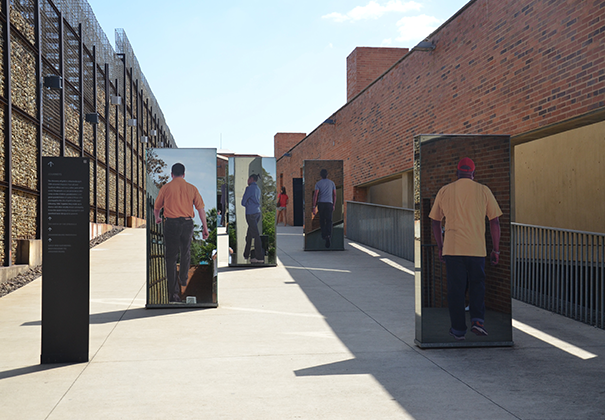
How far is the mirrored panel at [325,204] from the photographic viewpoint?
16.5 metres

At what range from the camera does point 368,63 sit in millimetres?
25578

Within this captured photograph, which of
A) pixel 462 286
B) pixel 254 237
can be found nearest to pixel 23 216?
pixel 254 237

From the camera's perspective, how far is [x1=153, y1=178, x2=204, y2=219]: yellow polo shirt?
7.64 meters

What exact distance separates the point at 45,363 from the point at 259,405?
2.35m

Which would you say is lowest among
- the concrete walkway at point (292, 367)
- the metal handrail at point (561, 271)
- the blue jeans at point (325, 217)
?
the concrete walkway at point (292, 367)

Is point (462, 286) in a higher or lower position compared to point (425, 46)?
lower

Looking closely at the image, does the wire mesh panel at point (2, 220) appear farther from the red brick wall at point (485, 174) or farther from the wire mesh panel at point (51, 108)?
the red brick wall at point (485, 174)

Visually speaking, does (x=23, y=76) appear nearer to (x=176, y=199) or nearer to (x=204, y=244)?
(x=176, y=199)

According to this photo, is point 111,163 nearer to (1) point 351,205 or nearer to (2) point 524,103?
(1) point 351,205

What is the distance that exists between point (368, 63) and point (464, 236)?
21117 mm

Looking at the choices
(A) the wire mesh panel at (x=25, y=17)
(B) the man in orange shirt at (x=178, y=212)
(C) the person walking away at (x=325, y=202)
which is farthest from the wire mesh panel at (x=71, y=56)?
(B) the man in orange shirt at (x=178, y=212)

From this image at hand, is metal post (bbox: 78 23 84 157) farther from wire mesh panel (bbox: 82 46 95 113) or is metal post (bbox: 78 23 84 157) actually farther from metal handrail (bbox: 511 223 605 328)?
metal handrail (bbox: 511 223 605 328)

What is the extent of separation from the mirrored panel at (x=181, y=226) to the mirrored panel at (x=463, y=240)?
3.20 m

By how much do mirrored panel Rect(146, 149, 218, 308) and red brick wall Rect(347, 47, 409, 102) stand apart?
18.7m
